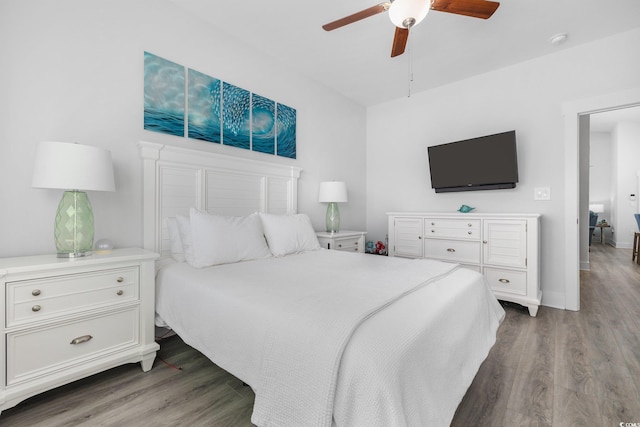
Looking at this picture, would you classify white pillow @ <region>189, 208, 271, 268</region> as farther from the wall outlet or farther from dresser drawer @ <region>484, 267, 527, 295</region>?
the wall outlet

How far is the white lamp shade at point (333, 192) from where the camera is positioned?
11.4ft

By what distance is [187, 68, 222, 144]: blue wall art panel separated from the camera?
2469mm

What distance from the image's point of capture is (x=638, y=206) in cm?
677

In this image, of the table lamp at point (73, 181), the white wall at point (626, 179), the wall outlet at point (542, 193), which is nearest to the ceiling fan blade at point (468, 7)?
the wall outlet at point (542, 193)

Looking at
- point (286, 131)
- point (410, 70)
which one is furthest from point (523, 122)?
point (286, 131)

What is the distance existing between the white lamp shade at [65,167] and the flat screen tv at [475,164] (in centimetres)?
344

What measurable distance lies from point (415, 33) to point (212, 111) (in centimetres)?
198

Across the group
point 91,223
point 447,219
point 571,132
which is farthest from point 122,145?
point 571,132

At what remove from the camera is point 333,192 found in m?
3.48

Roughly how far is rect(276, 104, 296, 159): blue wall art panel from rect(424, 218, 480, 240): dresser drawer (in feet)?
Answer: 5.87

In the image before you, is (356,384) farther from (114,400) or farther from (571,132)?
(571,132)

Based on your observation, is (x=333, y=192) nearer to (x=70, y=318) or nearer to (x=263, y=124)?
(x=263, y=124)

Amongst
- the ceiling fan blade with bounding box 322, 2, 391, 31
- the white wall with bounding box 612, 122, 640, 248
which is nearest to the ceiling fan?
the ceiling fan blade with bounding box 322, 2, 391, 31

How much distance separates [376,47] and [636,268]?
5420mm
